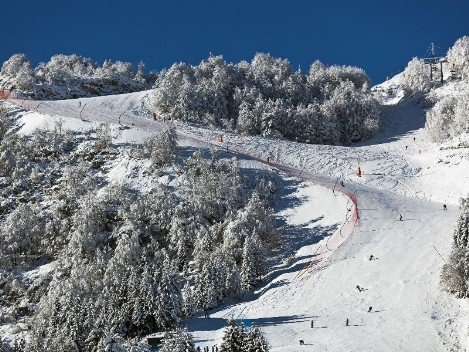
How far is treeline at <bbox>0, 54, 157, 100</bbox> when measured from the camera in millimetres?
81394

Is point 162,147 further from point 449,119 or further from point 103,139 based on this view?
point 449,119

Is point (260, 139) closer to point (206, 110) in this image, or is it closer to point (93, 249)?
point (206, 110)

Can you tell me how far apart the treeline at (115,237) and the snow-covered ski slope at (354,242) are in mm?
2812

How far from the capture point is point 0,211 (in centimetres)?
5441

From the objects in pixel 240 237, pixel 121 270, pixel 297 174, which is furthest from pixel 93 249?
pixel 297 174

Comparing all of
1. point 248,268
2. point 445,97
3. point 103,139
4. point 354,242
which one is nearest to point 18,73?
point 103,139

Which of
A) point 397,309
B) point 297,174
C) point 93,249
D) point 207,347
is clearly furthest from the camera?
point 297,174

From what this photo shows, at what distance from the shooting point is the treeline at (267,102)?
75.9 meters

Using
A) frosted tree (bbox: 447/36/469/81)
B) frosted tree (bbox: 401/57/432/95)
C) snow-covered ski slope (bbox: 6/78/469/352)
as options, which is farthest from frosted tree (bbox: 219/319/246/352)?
frosted tree (bbox: 447/36/469/81)

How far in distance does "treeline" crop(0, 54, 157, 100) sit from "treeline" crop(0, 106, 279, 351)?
Result: 17532 mm

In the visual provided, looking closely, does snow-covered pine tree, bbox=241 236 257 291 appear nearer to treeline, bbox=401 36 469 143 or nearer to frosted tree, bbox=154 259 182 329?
frosted tree, bbox=154 259 182 329

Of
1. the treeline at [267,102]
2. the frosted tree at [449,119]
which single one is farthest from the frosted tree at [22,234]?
the frosted tree at [449,119]

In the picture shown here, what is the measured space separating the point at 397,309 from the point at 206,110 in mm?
46960

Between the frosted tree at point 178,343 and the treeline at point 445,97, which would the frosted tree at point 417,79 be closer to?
the treeline at point 445,97
